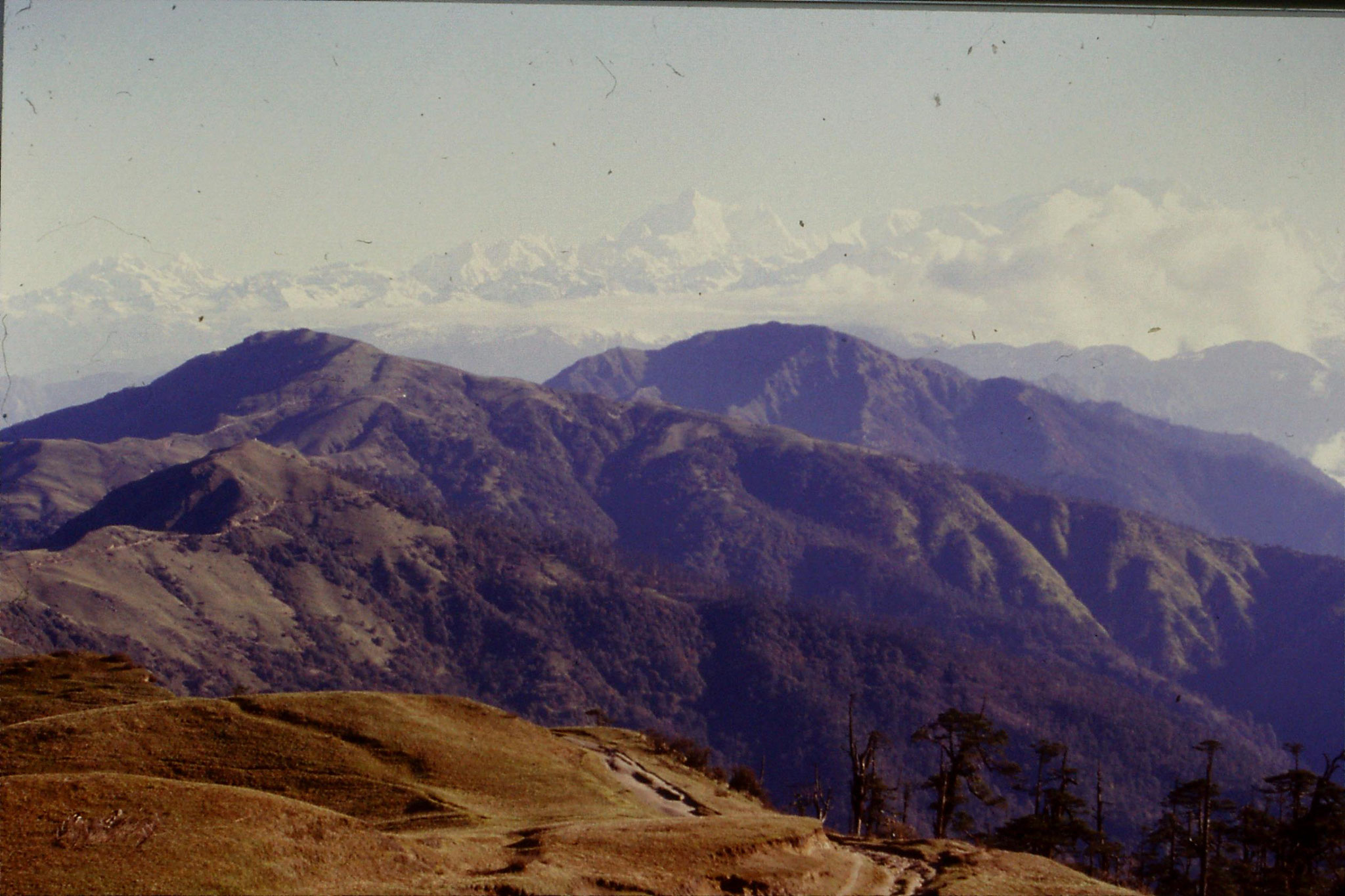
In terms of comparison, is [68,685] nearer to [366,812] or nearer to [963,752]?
[366,812]

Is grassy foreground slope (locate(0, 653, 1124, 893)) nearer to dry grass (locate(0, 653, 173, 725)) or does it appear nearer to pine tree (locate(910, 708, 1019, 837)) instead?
dry grass (locate(0, 653, 173, 725))

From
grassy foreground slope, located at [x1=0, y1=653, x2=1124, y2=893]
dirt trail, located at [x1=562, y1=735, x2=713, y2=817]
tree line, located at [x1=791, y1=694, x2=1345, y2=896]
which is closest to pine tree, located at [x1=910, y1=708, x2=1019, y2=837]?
tree line, located at [x1=791, y1=694, x2=1345, y2=896]

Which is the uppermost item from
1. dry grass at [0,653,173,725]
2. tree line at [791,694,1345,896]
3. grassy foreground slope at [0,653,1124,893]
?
grassy foreground slope at [0,653,1124,893]

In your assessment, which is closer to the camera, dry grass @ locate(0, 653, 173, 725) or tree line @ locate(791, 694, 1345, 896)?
dry grass @ locate(0, 653, 173, 725)

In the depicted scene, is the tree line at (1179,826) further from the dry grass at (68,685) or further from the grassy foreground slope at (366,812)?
the dry grass at (68,685)

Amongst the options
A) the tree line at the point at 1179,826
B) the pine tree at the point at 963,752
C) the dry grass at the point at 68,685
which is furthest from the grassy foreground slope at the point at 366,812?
the tree line at the point at 1179,826

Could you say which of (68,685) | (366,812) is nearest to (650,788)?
(366,812)

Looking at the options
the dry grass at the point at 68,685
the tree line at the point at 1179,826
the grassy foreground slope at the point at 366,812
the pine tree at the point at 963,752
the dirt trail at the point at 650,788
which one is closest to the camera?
the grassy foreground slope at the point at 366,812

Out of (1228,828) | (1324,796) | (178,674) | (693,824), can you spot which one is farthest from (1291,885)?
(178,674)

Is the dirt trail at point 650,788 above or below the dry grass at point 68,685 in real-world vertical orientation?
below
